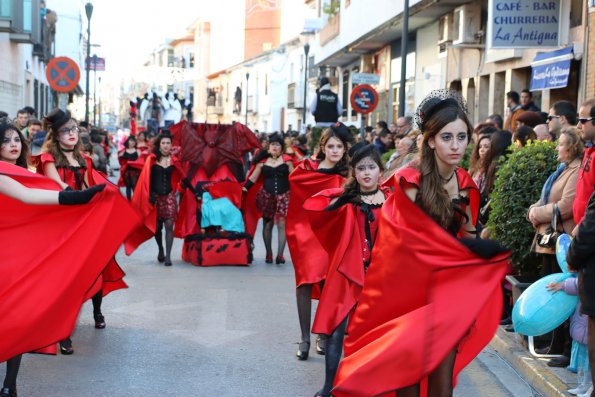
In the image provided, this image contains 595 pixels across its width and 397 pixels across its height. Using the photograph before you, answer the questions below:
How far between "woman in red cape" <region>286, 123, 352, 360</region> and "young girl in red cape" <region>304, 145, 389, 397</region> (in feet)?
3.29

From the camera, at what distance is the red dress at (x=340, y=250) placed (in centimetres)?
669

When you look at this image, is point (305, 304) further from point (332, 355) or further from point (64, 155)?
point (64, 155)

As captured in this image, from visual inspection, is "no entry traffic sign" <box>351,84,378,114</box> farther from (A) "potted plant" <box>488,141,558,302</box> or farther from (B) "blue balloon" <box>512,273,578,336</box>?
(B) "blue balloon" <box>512,273,578,336</box>

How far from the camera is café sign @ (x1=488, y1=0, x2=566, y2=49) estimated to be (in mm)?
17922

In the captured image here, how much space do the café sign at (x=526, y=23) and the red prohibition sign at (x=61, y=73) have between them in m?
8.86

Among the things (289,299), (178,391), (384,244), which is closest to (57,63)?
(289,299)

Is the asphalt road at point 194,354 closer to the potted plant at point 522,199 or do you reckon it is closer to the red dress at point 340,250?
the red dress at point 340,250

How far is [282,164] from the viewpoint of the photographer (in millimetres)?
14305

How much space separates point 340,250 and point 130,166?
8.93 m

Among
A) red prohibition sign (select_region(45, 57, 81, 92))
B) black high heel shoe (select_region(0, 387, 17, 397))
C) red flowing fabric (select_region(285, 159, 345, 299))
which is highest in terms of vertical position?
red prohibition sign (select_region(45, 57, 81, 92))

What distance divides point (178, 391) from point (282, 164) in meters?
7.63

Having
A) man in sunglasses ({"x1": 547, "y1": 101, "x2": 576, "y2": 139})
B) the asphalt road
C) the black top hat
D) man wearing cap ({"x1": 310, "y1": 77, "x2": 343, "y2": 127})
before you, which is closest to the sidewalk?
the asphalt road

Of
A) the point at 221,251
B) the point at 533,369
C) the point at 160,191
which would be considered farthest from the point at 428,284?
the point at 160,191

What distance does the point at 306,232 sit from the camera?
27.0 feet
